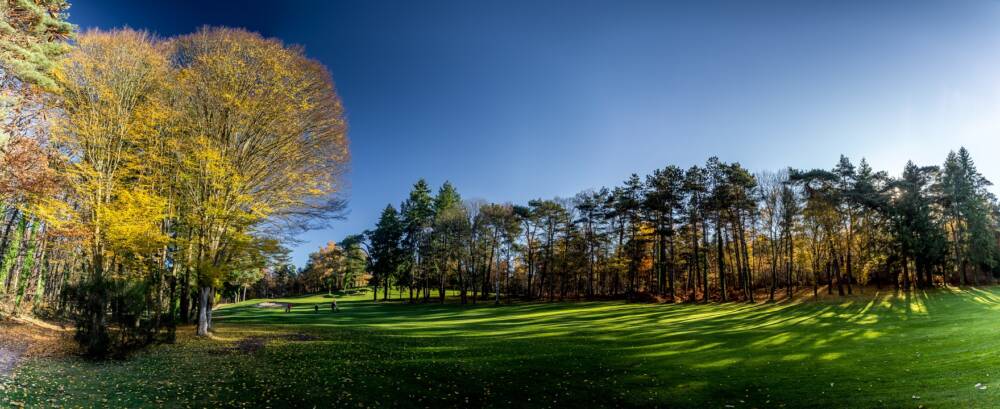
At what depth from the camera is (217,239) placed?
20.5m

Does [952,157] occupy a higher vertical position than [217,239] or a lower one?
higher

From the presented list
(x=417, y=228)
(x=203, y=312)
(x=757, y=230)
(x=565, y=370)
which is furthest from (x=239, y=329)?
(x=757, y=230)

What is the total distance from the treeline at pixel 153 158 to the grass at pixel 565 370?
3.84m

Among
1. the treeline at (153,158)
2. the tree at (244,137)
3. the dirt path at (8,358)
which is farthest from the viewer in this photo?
the tree at (244,137)

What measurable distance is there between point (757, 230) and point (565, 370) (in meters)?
47.7

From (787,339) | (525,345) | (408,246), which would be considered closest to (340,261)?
(408,246)

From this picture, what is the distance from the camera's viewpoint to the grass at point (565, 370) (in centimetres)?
1017

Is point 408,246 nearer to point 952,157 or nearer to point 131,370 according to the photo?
point 131,370

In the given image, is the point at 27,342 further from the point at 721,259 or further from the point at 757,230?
the point at 757,230

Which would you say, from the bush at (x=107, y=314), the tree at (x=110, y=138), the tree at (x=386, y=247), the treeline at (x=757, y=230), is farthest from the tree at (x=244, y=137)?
the tree at (x=386, y=247)

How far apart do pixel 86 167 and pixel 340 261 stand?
77869 millimetres

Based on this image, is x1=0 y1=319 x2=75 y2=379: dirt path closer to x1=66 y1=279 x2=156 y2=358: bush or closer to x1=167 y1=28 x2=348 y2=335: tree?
x1=66 y1=279 x2=156 y2=358: bush

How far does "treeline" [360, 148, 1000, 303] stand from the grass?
20.9 m

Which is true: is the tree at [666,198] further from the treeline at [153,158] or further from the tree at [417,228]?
the treeline at [153,158]
